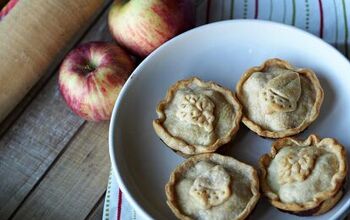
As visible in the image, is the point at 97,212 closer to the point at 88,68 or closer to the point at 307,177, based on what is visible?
the point at 88,68

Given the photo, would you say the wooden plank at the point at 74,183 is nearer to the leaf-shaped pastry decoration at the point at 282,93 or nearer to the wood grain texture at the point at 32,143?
the wood grain texture at the point at 32,143

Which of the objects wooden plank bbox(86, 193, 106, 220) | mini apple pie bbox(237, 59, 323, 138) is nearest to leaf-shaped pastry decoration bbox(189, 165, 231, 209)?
mini apple pie bbox(237, 59, 323, 138)

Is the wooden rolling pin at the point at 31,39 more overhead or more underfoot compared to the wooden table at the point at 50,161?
more overhead

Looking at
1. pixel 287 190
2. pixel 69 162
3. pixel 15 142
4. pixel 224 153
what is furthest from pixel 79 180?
pixel 287 190

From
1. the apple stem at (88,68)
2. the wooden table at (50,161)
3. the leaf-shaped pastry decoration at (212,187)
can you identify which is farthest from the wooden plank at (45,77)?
the leaf-shaped pastry decoration at (212,187)

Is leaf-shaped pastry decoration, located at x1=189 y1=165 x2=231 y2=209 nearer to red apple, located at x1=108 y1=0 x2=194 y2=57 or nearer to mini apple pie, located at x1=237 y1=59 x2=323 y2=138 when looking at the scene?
mini apple pie, located at x1=237 y1=59 x2=323 y2=138

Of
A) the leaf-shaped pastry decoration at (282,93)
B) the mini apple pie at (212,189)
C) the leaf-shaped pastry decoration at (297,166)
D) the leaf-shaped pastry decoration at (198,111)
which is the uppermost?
the leaf-shaped pastry decoration at (282,93)

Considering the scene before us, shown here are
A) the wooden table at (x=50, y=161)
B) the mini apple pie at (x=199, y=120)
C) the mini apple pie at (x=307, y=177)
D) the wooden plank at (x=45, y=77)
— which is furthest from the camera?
the wooden plank at (x=45, y=77)
